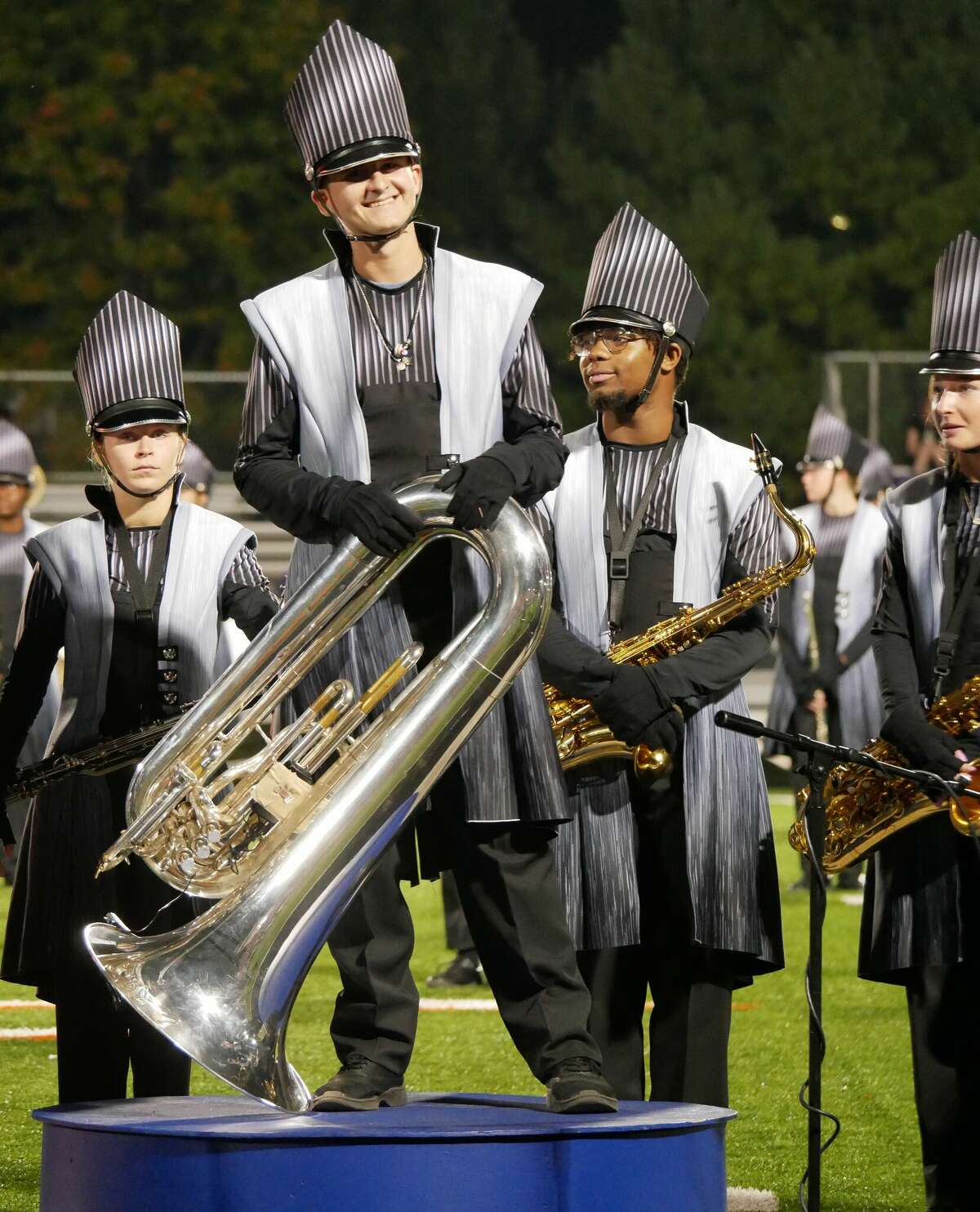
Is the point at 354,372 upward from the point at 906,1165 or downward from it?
upward

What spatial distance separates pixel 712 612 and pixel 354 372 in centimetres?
126

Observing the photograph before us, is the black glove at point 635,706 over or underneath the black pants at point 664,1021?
over

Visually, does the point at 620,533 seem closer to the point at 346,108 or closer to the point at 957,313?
the point at 957,313

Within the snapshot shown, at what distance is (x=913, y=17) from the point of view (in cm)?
2156

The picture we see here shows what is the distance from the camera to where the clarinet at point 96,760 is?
5254 millimetres

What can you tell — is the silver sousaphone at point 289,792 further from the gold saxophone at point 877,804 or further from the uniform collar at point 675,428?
the uniform collar at point 675,428

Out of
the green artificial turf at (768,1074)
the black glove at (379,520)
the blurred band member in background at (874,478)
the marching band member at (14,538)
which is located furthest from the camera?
the blurred band member in background at (874,478)

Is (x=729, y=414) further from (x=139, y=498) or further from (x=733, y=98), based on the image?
(x=139, y=498)

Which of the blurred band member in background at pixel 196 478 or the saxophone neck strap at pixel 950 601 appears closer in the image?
the saxophone neck strap at pixel 950 601

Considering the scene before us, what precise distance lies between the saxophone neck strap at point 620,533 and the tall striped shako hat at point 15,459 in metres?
6.37

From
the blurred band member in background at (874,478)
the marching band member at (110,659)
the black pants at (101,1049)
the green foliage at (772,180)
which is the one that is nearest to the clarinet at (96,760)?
the marching band member at (110,659)

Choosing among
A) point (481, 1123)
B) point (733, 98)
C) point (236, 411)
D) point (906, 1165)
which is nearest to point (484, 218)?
point (733, 98)

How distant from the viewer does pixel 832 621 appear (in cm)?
1187

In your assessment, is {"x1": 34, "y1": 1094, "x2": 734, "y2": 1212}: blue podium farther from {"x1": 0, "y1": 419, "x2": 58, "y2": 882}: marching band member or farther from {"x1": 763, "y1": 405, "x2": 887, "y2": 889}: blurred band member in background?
{"x1": 763, "y1": 405, "x2": 887, "y2": 889}: blurred band member in background
